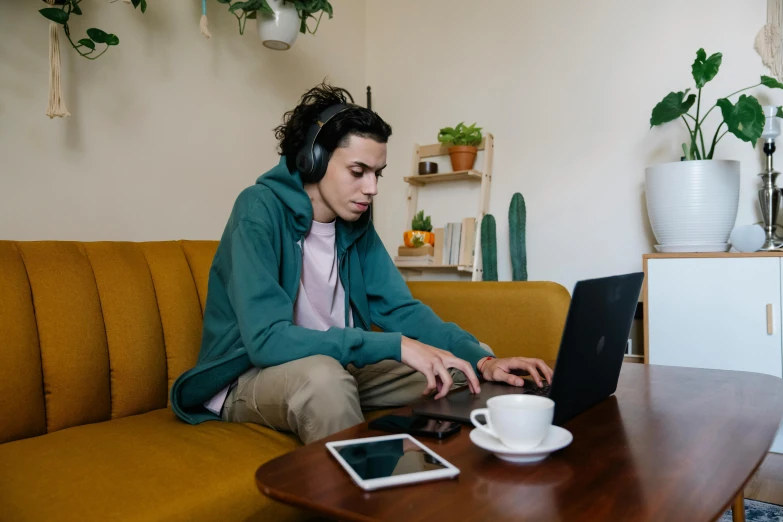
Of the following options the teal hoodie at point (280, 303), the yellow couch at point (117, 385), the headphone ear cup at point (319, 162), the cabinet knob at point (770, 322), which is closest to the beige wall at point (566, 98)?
the cabinet knob at point (770, 322)

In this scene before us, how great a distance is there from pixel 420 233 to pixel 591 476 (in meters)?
2.14

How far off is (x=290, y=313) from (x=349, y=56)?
2241mm

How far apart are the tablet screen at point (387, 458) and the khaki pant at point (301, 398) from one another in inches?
11.9

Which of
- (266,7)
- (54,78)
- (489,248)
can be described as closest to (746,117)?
(489,248)

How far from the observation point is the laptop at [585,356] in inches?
29.4

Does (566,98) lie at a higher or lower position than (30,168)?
higher

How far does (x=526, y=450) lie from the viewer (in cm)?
66

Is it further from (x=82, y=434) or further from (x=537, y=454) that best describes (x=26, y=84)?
(x=537, y=454)

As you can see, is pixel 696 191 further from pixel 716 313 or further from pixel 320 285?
pixel 320 285

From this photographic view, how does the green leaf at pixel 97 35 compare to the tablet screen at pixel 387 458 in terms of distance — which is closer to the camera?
the tablet screen at pixel 387 458

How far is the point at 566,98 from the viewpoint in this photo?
261 cm

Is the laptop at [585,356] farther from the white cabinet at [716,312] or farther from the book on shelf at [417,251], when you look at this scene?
the book on shelf at [417,251]

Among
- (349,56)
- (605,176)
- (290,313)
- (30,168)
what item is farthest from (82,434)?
(349,56)

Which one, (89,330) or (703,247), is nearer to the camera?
(89,330)
